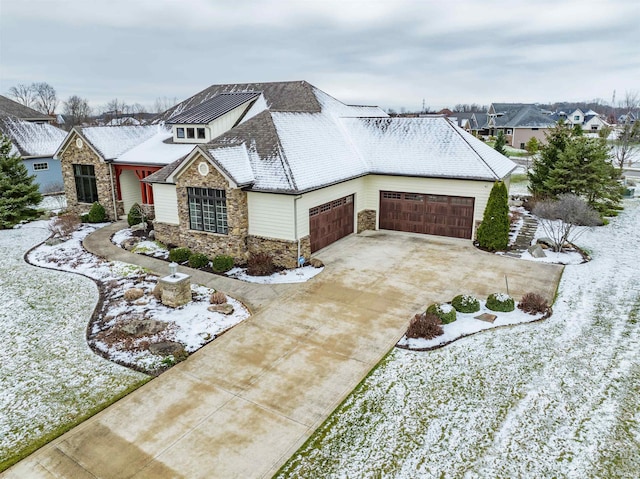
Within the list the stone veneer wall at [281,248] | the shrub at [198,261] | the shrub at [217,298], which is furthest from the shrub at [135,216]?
the shrub at [217,298]

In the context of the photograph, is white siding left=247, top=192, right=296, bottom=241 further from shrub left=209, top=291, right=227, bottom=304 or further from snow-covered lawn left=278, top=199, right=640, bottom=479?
snow-covered lawn left=278, top=199, right=640, bottom=479

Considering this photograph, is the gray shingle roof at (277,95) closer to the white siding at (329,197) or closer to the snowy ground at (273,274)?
the white siding at (329,197)

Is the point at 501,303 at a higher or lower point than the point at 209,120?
lower

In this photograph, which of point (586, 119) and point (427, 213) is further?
point (586, 119)

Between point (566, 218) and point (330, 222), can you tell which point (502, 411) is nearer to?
point (330, 222)

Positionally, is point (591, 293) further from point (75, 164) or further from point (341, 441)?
point (75, 164)

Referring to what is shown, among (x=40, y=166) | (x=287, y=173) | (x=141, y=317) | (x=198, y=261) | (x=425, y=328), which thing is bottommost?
(x=141, y=317)

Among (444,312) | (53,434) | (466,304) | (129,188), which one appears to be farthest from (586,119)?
(53,434)

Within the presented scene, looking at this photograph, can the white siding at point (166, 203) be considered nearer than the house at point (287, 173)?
No
